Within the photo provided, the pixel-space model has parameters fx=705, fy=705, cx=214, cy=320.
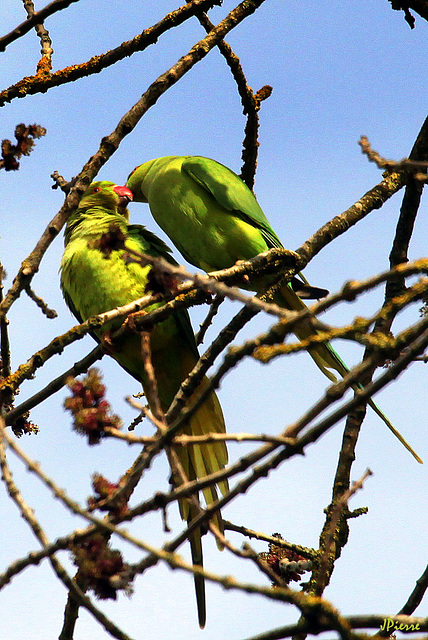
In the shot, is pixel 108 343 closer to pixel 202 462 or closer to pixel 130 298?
pixel 130 298

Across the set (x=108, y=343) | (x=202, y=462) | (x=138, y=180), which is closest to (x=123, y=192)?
(x=138, y=180)

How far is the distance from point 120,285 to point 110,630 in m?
2.79

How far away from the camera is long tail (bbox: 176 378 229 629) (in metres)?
3.07

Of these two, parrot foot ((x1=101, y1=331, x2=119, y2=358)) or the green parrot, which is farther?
the green parrot

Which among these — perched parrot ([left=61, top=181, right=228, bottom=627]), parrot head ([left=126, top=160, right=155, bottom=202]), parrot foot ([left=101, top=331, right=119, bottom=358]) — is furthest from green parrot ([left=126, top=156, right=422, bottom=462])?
parrot foot ([left=101, top=331, right=119, bottom=358])

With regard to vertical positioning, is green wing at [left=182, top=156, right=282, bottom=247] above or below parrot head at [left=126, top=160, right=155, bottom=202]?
below

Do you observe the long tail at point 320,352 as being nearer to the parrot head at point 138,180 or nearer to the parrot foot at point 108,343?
the parrot foot at point 108,343

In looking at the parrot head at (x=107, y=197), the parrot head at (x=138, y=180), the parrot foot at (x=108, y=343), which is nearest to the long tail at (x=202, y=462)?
the parrot foot at (x=108, y=343)

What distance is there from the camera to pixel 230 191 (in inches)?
179

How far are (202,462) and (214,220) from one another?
159cm

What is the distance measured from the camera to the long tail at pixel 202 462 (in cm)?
307

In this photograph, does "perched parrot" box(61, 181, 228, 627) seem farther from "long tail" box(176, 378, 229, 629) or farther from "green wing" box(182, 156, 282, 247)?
"green wing" box(182, 156, 282, 247)

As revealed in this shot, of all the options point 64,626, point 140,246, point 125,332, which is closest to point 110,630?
point 64,626

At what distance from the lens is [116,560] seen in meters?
1.62
